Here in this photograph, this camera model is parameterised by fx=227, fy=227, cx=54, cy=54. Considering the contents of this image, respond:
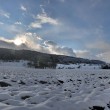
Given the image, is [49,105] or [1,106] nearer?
[1,106]

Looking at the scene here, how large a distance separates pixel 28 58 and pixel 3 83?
163812mm

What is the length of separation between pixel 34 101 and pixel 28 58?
17154 centimetres

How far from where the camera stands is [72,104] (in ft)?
29.1

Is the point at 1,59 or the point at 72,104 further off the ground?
the point at 1,59

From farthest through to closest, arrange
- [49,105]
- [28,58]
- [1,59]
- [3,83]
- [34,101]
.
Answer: [28,58], [1,59], [3,83], [34,101], [49,105]

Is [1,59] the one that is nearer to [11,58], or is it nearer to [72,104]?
[11,58]

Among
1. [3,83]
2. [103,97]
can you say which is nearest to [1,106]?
[103,97]

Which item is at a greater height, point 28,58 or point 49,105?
point 28,58

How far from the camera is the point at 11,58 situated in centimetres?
17325

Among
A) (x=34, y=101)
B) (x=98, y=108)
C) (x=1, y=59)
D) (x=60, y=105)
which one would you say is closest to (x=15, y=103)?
(x=34, y=101)

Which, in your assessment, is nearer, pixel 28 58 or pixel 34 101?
pixel 34 101

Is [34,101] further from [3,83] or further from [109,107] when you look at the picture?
[3,83]

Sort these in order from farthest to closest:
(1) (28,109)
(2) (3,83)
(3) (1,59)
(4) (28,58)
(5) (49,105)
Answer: (4) (28,58) < (3) (1,59) < (2) (3,83) < (5) (49,105) < (1) (28,109)

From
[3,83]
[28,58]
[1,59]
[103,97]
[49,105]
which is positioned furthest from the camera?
[28,58]
